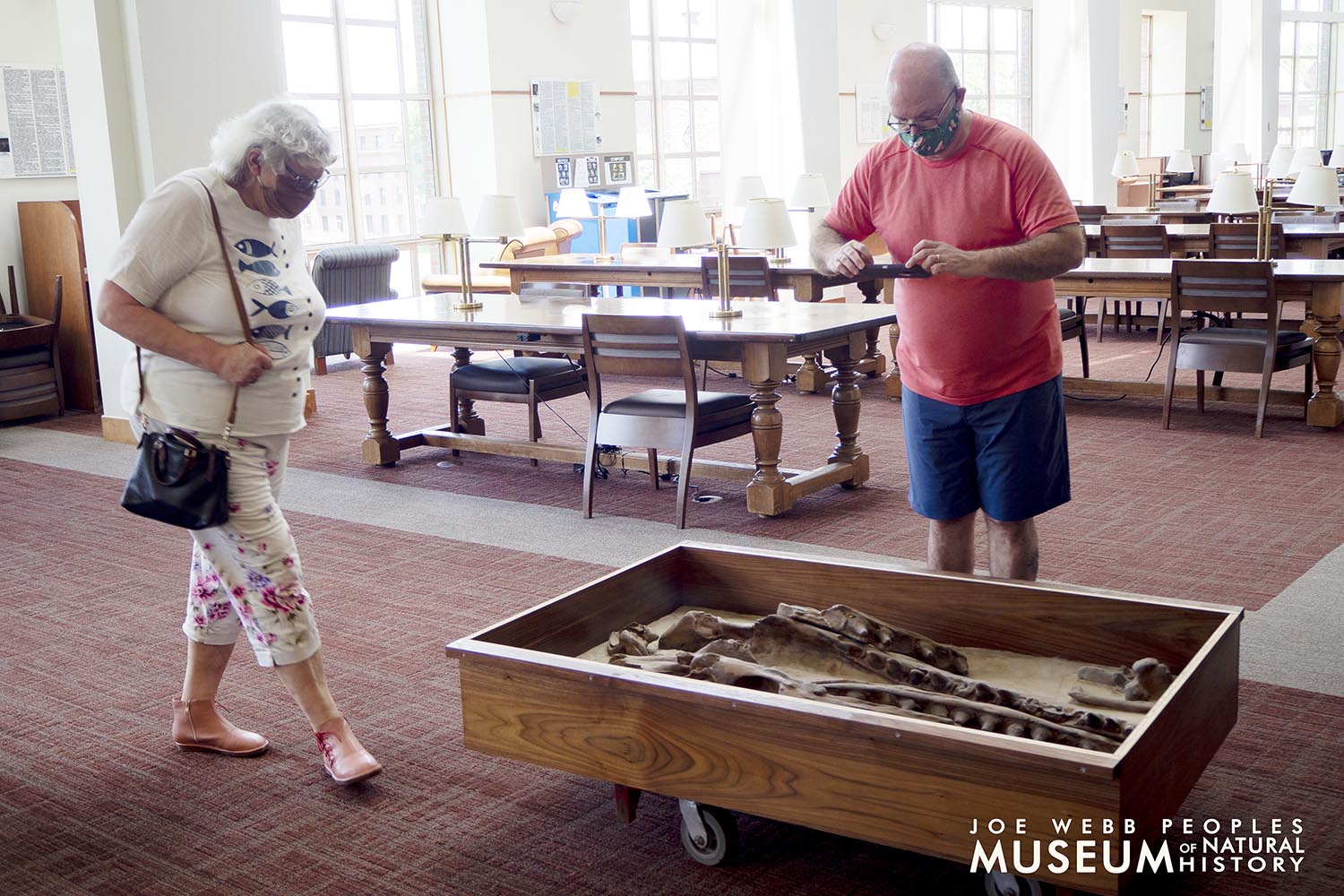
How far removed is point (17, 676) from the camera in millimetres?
3725

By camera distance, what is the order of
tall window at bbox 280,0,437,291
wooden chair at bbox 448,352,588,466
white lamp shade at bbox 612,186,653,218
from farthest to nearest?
tall window at bbox 280,0,437,291 < white lamp shade at bbox 612,186,653,218 < wooden chair at bbox 448,352,588,466

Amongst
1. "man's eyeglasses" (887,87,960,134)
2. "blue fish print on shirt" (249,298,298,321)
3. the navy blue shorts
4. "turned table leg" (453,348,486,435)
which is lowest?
"turned table leg" (453,348,486,435)

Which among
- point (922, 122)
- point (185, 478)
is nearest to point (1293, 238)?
point (922, 122)

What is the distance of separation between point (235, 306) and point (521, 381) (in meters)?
3.12

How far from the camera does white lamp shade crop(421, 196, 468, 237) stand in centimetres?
677

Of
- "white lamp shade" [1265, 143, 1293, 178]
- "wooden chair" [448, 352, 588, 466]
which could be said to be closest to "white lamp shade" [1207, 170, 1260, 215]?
"white lamp shade" [1265, 143, 1293, 178]

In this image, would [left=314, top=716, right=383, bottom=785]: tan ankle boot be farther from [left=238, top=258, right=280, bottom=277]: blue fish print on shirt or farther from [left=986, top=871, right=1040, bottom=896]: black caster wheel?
[left=986, top=871, right=1040, bottom=896]: black caster wheel

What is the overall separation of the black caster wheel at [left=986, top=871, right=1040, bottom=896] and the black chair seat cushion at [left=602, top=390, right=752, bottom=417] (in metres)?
2.95

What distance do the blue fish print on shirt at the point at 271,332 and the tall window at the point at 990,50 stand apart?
48.6 ft

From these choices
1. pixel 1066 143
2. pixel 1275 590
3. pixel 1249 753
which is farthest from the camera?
pixel 1066 143

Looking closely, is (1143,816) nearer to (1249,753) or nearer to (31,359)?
(1249,753)

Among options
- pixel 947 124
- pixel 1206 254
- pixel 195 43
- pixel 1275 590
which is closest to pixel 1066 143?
pixel 1206 254

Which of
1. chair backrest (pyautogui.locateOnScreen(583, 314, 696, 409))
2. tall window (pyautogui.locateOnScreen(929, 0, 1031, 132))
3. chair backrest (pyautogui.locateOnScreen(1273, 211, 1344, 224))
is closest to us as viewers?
chair backrest (pyautogui.locateOnScreen(583, 314, 696, 409))

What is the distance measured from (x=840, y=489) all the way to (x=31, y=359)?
490 cm
